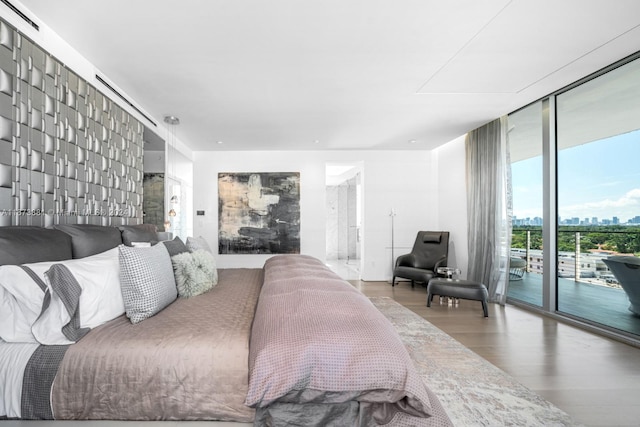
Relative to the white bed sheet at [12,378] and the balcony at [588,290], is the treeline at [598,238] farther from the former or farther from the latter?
the white bed sheet at [12,378]

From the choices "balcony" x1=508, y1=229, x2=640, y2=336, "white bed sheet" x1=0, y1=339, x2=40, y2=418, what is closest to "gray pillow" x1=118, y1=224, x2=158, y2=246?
"white bed sheet" x1=0, y1=339, x2=40, y2=418

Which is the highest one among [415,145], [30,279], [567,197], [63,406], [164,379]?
[415,145]

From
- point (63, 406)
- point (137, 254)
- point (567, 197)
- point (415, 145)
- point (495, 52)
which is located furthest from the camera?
point (415, 145)

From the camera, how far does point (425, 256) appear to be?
600cm

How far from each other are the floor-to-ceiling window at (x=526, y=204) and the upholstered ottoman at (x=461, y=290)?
0.82 meters

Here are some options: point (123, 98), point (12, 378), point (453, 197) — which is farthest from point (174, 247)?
point (453, 197)

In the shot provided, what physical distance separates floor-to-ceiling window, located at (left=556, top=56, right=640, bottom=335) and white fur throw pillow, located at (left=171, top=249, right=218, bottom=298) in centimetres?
411

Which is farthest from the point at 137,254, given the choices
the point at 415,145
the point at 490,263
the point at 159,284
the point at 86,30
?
the point at 415,145

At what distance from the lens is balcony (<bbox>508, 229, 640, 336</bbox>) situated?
10.6 feet

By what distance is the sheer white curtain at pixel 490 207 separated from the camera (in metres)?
4.59

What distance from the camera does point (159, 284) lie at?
1.88m

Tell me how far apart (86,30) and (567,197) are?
525 centimetres

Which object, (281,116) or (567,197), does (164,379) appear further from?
(567,197)

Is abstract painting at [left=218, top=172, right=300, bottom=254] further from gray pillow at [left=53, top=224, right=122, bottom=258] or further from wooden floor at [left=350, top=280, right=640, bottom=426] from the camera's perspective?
gray pillow at [left=53, top=224, right=122, bottom=258]
